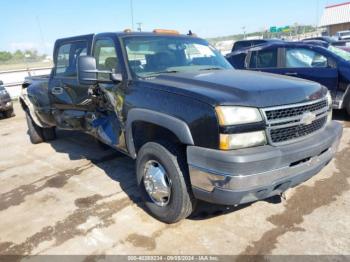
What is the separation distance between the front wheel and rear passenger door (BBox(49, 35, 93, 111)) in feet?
5.14

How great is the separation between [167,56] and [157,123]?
121 centimetres

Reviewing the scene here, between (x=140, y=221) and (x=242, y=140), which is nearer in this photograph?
(x=242, y=140)

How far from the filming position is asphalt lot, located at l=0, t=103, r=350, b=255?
304cm

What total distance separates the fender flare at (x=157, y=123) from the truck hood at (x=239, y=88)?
25cm

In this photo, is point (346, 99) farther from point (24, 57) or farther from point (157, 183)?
point (24, 57)

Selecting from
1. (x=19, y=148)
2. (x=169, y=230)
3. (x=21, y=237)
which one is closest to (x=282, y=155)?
(x=169, y=230)

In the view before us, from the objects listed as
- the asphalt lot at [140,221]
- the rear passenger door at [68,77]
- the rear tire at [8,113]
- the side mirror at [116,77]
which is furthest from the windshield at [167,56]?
the rear tire at [8,113]

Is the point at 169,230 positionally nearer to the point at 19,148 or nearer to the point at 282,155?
the point at 282,155

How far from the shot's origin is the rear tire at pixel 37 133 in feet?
22.2

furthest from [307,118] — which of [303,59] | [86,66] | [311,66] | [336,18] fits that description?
[336,18]

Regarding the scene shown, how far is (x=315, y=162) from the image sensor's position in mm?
3025

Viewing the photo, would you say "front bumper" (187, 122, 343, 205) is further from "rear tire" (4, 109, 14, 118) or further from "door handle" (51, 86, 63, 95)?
"rear tire" (4, 109, 14, 118)

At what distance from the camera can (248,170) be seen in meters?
2.57

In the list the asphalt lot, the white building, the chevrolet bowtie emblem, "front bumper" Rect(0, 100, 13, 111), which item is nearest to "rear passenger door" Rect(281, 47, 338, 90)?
the asphalt lot
